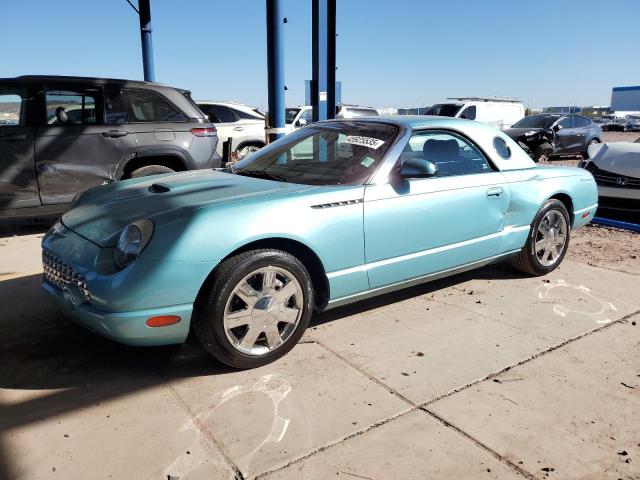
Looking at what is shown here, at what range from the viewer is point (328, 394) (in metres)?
2.77

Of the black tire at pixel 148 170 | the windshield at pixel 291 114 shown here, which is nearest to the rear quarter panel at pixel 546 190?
the black tire at pixel 148 170

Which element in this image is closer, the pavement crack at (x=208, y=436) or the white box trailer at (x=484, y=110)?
the pavement crack at (x=208, y=436)

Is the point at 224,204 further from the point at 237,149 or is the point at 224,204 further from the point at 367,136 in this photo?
the point at 237,149

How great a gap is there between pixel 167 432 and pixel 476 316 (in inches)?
92.6

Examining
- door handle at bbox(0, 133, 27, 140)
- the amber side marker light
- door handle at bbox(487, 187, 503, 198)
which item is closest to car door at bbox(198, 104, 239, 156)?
door handle at bbox(0, 133, 27, 140)

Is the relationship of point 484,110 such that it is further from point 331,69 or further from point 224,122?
point 224,122

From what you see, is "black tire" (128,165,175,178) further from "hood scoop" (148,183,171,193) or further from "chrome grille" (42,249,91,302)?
"chrome grille" (42,249,91,302)

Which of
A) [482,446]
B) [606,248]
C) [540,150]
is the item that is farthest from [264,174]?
[540,150]

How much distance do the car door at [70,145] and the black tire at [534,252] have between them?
14.9 feet

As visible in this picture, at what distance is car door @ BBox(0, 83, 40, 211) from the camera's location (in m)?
5.62

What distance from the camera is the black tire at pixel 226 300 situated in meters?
2.78

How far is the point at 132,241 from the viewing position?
2.76 metres

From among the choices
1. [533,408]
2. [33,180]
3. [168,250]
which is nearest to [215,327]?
[168,250]

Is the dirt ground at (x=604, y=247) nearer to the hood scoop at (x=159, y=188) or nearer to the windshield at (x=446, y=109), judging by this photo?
the hood scoop at (x=159, y=188)
